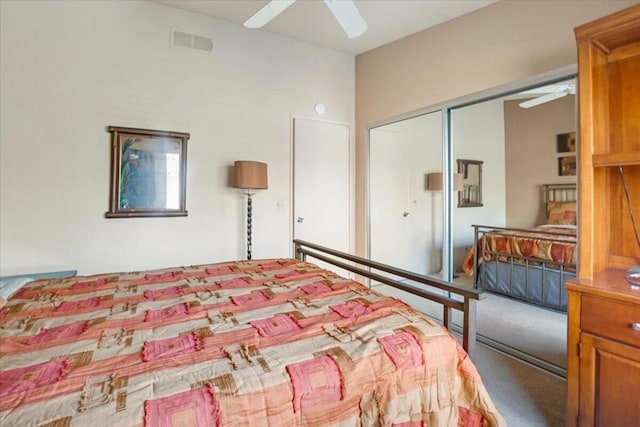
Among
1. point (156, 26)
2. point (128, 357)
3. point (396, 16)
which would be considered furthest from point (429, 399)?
point (156, 26)

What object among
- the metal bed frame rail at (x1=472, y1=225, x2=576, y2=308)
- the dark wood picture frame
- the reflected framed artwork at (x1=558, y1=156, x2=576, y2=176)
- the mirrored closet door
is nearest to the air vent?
the dark wood picture frame

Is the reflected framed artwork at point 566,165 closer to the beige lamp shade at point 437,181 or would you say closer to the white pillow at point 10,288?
the beige lamp shade at point 437,181

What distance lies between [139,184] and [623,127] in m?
3.55

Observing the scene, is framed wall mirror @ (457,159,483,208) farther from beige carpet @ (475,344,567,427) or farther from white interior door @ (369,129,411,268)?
beige carpet @ (475,344,567,427)

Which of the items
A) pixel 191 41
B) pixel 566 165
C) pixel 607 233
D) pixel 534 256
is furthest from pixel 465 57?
pixel 191 41

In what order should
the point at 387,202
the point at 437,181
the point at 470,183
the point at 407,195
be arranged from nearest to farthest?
1. the point at 470,183
2. the point at 437,181
3. the point at 407,195
4. the point at 387,202

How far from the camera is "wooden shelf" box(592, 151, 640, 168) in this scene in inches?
56.9

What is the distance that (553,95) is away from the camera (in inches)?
99.5

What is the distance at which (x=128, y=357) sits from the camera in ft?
3.49

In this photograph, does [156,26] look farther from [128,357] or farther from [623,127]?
[623,127]

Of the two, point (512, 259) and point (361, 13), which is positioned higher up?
point (361, 13)

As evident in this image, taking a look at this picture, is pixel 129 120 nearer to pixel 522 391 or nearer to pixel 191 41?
pixel 191 41

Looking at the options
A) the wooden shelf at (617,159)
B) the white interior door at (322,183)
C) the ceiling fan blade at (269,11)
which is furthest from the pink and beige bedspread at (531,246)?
the ceiling fan blade at (269,11)

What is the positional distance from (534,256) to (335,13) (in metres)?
2.68
